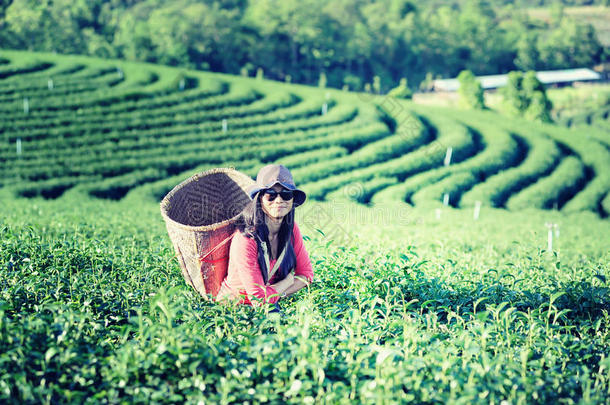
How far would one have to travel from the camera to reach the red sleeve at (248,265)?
3670 millimetres

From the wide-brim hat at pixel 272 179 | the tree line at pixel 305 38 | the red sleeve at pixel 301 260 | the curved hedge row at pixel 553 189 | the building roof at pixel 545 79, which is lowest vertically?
the curved hedge row at pixel 553 189

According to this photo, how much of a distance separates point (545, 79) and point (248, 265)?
69.6 meters

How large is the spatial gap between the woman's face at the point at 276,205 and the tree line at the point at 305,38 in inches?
1850

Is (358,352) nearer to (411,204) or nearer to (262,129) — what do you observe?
(411,204)

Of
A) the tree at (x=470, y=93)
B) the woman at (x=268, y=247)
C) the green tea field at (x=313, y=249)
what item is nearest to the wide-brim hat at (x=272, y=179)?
the woman at (x=268, y=247)

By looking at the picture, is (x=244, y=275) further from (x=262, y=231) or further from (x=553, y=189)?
(x=553, y=189)

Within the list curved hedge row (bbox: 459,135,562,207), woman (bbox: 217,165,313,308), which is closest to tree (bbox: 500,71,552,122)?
curved hedge row (bbox: 459,135,562,207)

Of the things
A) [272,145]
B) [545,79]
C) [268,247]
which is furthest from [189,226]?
[545,79]

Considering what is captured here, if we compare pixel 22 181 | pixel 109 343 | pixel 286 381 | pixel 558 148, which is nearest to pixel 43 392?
pixel 109 343

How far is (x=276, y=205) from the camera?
379 cm

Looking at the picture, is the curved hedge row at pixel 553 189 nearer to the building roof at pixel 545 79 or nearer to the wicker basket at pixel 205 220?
the wicker basket at pixel 205 220

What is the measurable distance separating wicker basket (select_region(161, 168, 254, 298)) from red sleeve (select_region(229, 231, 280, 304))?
0.15m

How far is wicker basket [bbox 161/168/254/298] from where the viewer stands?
12.5 feet

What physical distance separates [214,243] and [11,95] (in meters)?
24.3
